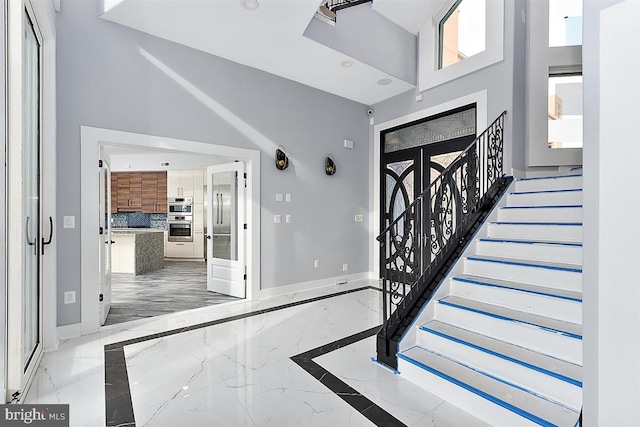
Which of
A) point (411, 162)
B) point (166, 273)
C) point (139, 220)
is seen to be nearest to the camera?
point (411, 162)

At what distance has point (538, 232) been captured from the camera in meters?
3.04

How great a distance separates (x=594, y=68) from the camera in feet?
3.17

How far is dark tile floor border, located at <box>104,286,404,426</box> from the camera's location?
1965 millimetres

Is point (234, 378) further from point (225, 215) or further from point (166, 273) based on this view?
point (166, 273)

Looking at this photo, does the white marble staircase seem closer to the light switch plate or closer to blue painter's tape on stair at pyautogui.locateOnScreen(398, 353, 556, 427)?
blue painter's tape on stair at pyautogui.locateOnScreen(398, 353, 556, 427)

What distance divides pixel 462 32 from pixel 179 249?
301 inches

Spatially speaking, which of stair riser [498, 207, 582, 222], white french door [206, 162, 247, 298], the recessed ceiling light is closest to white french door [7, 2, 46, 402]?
the recessed ceiling light

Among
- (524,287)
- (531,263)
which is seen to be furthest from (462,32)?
(524,287)

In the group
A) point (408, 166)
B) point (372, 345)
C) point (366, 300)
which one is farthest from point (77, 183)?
point (408, 166)

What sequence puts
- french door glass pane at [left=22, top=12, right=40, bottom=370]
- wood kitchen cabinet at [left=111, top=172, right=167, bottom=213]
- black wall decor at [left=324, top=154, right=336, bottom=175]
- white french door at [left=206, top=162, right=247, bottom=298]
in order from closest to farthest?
french door glass pane at [left=22, top=12, right=40, bottom=370]
white french door at [left=206, top=162, right=247, bottom=298]
black wall decor at [left=324, top=154, right=336, bottom=175]
wood kitchen cabinet at [left=111, top=172, right=167, bottom=213]

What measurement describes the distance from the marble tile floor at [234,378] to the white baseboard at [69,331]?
0.12 metres

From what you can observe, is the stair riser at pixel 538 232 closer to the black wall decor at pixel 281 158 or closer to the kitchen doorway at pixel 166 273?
the black wall decor at pixel 281 158

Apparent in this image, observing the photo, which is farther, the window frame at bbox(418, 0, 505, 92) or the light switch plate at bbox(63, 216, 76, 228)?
the window frame at bbox(418, 0, 505, 92)

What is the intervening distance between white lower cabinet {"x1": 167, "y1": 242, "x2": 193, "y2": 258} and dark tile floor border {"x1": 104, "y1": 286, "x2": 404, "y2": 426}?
542 cm
